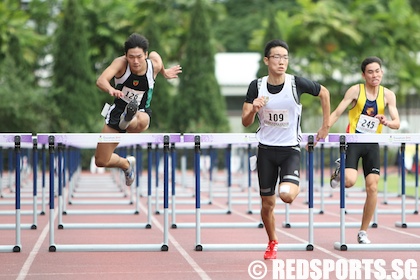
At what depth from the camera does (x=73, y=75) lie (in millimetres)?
35844

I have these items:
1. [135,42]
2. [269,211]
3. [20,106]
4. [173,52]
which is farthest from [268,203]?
[173,52]

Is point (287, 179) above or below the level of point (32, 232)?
above

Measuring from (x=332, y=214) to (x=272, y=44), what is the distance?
7.39 m

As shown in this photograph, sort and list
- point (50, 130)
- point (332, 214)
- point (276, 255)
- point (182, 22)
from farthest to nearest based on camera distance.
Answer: point (182, 22) < point (50, 130) < point (332, 214) < point (276, 255)

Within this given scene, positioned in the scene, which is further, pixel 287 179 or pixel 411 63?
pixel 411 63

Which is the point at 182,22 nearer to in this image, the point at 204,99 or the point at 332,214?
the point at 204,99

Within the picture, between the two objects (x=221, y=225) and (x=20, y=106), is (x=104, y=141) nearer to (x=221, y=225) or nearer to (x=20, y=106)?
(x=221, y=225)

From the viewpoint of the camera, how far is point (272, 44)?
8.66 meters

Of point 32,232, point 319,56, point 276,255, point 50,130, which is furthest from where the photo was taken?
point 319,56

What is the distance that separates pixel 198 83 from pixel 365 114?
26317mm

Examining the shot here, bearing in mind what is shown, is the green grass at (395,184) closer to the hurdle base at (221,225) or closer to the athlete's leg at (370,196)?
the hurdle base at (221,225)

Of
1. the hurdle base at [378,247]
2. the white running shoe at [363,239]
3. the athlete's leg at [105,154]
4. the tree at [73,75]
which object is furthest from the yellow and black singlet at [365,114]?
the tree at [73,75]

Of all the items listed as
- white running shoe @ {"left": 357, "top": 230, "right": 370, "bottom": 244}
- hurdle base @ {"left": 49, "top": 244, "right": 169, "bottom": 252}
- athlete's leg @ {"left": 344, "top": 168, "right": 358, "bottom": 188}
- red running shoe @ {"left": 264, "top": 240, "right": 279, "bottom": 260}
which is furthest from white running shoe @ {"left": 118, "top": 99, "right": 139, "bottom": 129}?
white running shoe @ {"left": 357, "top": 230, "right": 370, "bottom": 244}

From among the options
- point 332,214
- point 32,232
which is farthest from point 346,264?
point 332,214
